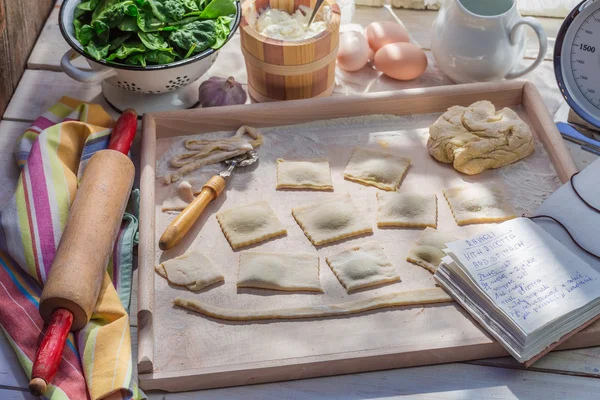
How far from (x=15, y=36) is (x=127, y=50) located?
449 millimetres

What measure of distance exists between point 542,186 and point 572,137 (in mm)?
213

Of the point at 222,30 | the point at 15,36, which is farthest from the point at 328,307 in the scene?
the point at 15,36

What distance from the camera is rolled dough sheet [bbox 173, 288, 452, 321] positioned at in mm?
Result: 1477

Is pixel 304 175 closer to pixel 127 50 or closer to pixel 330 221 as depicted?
pixel 330 221

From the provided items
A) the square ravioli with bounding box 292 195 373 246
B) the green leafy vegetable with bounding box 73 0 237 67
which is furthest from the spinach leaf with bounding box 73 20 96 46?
the square ravioli with bounding box 292 195 373 246

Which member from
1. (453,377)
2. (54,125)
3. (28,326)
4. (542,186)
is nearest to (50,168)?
(54,125)

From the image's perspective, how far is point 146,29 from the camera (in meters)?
1.78

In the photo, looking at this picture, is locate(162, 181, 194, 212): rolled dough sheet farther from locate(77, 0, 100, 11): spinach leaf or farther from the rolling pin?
locate(77, 0, 100, 11): spinach leaf

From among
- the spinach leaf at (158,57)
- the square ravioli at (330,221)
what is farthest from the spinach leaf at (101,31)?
the square ravioli at (330,221)

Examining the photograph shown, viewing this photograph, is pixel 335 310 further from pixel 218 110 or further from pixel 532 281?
pixel 218 110

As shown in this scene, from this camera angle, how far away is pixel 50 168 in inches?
66.1

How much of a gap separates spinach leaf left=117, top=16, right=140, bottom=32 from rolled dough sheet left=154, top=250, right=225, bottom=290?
57cm

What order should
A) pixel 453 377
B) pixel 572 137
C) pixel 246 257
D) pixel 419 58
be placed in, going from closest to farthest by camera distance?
pixel 453 377 → pixel 246 257 → pixel 572 137 → pixel 419 58

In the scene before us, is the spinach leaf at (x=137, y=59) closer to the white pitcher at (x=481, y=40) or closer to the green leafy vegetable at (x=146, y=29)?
the green leafy vegetable at (x=146, y=29)
